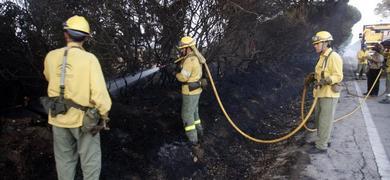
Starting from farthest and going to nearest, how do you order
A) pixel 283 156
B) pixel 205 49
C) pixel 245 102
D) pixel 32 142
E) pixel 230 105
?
pixel 245 102 → pixel 230 105 → pixel 205 49 → pixel 283 156 → pixel 32 142

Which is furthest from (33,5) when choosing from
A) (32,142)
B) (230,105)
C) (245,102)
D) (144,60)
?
(245,102)

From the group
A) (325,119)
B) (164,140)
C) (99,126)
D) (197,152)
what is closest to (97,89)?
(99,126)

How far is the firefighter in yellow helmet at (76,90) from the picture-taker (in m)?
3.84

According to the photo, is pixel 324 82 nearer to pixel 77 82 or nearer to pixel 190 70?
pixel 190 70

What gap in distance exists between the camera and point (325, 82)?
5.95m

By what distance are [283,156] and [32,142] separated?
3.93 m

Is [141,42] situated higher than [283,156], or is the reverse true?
[141,42]

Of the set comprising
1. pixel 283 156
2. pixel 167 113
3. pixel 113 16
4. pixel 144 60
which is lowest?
pixel 283 156

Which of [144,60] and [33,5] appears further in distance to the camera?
[144,60]

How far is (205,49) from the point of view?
8.44 meters

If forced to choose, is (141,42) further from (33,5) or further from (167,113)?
(33,5)

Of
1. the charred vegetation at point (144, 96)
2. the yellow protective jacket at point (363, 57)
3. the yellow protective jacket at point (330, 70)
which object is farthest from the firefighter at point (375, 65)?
the yellow protective jacket at point (330, 70)

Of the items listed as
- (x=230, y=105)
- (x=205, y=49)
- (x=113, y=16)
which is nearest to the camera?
(x=113, y=16)

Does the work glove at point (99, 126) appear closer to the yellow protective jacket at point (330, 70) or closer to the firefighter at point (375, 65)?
the yellow protective jacket at point (330, 70)
